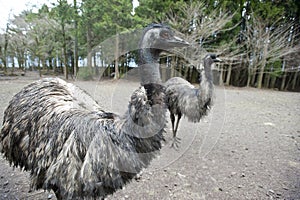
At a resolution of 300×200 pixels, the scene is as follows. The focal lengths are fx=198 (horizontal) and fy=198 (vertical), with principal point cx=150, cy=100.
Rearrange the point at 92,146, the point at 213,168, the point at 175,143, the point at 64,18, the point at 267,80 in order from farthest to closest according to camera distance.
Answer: the point at 267,80 → the point at 64,18 → the point at 175,143 → the point at 213,168 → the point at 92,146

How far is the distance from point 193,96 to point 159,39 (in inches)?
77.3

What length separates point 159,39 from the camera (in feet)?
5.57

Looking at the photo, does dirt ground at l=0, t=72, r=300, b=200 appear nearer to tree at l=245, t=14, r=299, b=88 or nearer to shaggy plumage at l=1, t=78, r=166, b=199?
shaggy plumage at l=1, t=78, r=166, b=199

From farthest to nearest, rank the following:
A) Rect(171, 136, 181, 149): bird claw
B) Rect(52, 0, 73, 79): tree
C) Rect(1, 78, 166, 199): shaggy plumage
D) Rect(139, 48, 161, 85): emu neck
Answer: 1. Rect(52, 0, 73, 79): tree
2. Rect(171, 136, 181, 149): bird claw
3. Rect(139, 48, 161, 85): emu neck
4. Rect(1, 78, 166, 199): shaggy plumage

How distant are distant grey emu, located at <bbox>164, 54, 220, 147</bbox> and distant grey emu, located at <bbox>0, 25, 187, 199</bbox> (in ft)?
5.33

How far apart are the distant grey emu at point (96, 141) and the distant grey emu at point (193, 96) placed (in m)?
1.63

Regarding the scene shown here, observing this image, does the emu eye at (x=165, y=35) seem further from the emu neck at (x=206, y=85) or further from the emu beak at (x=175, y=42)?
the emu neck at (x=206, y=85)

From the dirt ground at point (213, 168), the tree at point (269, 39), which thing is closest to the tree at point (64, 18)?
the dirt ground at point (213, 168)

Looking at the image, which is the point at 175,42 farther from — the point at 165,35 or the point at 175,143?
the point at 175,143

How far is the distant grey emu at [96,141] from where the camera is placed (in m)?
1.42

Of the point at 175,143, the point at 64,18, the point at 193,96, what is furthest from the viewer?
the point at 64,18

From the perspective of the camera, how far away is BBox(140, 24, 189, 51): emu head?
1.63 m

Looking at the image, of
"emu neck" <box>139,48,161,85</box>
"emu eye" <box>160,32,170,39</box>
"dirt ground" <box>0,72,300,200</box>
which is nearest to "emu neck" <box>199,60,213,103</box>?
"dirt ground" <box>0,72,300,200</box>

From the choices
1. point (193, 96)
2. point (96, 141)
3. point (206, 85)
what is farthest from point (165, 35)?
point (193, 96)
